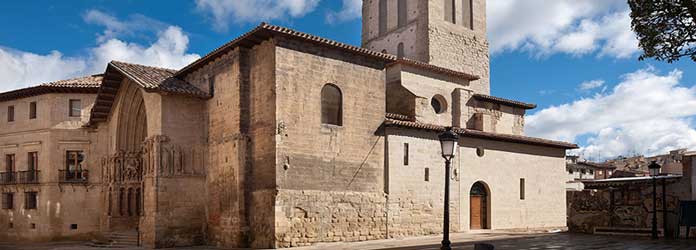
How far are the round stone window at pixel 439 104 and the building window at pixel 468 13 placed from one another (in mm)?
7574

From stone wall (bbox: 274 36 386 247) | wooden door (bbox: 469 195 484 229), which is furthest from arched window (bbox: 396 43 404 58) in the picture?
stone wall (bbox: 274 36 386 247)

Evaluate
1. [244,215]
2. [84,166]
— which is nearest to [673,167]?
[244,215]

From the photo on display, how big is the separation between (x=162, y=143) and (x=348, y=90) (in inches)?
271

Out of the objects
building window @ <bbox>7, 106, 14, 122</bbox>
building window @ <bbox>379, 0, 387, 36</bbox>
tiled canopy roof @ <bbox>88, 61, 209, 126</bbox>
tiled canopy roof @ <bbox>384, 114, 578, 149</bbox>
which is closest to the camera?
tiled canopy roof @ <bbox>88, 61, 209, 126</bbox>

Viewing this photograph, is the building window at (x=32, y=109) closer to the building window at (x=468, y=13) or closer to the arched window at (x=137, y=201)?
the arched window at (x=137, y=201)

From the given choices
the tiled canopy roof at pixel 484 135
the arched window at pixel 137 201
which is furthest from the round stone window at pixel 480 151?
the arched window at pixel 137 201

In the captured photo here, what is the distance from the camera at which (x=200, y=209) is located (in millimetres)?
21297

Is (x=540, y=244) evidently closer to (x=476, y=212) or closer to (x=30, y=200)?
(x=476, y=212)

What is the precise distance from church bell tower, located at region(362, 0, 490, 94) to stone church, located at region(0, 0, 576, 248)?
2.94 ft

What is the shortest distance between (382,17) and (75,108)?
1732cm

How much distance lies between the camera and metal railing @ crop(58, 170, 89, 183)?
86.1 ft

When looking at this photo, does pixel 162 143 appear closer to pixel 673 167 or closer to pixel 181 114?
pixel 181 114

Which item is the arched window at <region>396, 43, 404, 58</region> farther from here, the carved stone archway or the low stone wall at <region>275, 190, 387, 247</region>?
the carved stone archway

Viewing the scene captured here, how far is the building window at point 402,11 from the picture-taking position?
107ft
